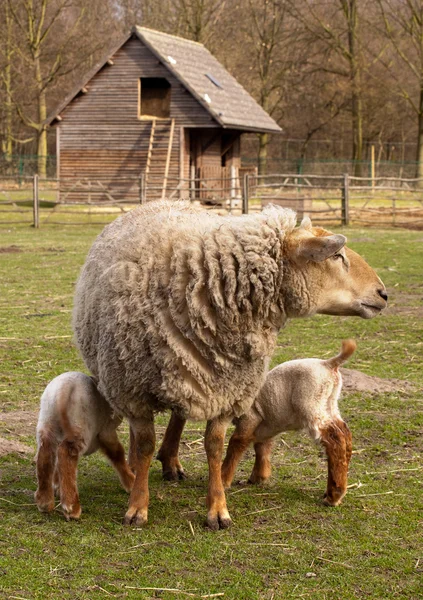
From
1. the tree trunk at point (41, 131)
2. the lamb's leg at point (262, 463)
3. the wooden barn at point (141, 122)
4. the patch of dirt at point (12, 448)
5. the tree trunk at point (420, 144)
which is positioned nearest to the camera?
the lamb's leg at point (262, 463)

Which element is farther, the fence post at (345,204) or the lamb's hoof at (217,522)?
the fence post at (345,204)

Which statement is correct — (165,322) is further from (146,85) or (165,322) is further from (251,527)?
(146,85)

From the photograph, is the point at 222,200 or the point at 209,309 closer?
the point at 209,309

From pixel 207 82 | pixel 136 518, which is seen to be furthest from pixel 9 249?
pixel 207 82

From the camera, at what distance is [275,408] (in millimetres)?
4641

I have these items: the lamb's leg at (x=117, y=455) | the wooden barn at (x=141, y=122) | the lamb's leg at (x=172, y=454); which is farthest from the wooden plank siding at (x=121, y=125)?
the lamb's leg at (x=117, y=455)

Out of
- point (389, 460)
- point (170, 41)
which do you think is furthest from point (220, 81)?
point (389, 460)

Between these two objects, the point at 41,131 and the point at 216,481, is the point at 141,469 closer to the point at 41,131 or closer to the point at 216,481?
the point at 216,481

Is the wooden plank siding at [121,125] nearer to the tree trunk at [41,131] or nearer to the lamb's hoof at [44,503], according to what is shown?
the tree trunk at [41,131]

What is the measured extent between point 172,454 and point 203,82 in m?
27.7

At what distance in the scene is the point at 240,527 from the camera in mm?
4137

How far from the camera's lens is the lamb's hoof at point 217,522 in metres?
4.11

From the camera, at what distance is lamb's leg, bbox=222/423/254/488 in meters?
4.64

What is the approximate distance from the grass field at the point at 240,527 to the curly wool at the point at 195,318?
60 cm
